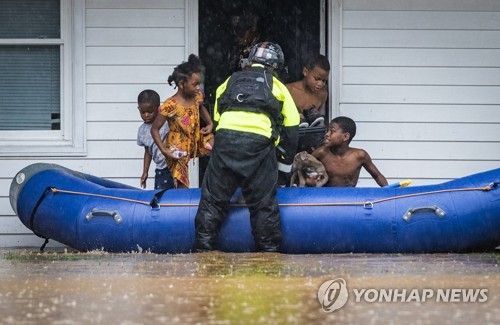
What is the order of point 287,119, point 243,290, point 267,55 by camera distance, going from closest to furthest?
point 243,290
point 287,119
point 267,55

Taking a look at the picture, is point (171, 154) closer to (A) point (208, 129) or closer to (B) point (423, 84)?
(A) point (208, 129)

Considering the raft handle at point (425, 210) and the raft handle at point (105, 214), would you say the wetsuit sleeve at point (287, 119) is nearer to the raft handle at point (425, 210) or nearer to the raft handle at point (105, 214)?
the raft handle at point (425, 210)

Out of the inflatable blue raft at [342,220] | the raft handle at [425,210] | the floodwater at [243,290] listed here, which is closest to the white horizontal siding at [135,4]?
the inflatable blue raft at [342,220]

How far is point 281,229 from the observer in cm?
849

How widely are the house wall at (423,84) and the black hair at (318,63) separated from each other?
0.51 meters

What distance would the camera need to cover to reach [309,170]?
379 inches

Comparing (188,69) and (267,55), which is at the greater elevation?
(267,55)

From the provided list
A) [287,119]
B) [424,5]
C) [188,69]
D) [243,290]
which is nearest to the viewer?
[243,290]

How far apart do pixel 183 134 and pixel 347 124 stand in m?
1.45

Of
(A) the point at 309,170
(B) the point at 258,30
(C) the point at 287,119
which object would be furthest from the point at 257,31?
(C) the point at 287,119

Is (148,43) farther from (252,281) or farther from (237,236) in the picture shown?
(252,281)

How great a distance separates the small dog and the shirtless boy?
11cm

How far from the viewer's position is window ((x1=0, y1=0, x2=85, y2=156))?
10.4 m

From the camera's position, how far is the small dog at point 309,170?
9.60 m
